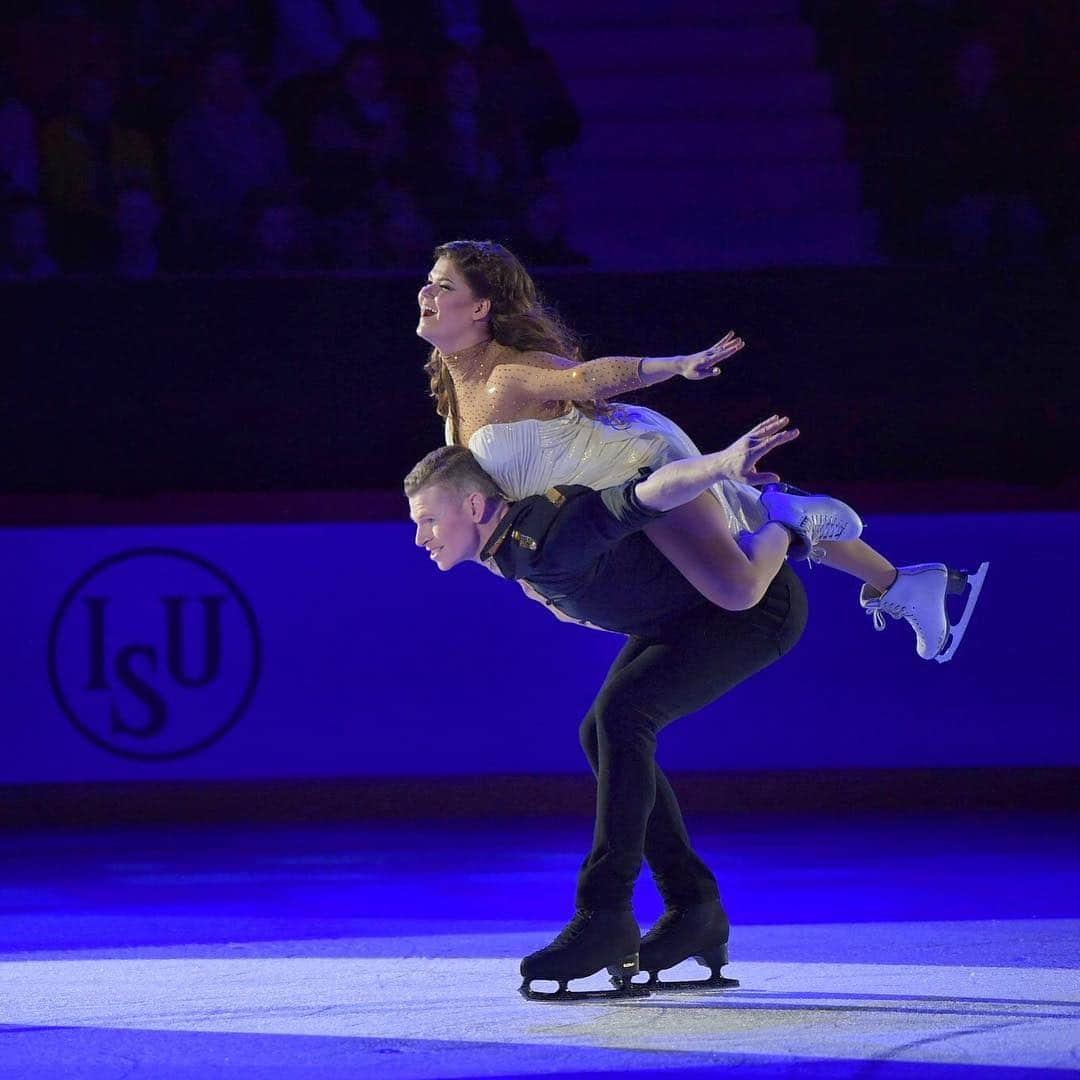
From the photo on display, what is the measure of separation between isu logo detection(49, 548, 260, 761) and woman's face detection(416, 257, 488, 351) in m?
2.65

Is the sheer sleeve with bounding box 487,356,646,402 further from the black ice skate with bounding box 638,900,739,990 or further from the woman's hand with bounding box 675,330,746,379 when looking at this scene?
the black ice skate with bounding box 638,900,739,990

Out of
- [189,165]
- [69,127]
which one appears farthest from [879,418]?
[69,127]

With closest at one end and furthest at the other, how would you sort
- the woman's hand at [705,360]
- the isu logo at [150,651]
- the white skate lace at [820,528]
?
the woman's hand at [705,360] → the white skate lace at [820,528] → the isu logo at [150,651]

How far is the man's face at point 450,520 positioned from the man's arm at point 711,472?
403 millimetres

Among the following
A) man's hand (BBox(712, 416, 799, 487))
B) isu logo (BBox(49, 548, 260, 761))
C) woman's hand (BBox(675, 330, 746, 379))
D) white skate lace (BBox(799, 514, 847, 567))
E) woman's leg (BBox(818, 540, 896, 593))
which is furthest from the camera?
isu logo (BBox(49, 548, 260, 761))

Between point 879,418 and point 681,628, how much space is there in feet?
9.15

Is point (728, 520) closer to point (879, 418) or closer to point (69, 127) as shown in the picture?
point (879, 418)

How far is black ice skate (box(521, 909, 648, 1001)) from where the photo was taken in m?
3.58

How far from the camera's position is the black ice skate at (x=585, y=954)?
141 inches

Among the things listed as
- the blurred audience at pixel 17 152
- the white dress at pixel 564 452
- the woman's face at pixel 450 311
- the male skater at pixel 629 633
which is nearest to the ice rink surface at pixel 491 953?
the male skater at pixel 629 633

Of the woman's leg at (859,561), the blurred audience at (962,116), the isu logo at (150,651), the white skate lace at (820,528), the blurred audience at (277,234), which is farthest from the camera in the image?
the blurred audience at (962,116)

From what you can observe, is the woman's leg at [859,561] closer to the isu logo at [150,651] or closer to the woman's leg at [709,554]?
the woman's leg at [709,554]

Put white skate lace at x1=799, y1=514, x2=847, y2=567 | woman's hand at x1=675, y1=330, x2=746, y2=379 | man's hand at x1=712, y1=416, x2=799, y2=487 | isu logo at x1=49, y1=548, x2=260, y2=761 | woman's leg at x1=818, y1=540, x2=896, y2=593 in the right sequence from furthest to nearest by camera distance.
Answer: isu logo at x1=49, y1=548, x2=260, y2=761 → woman's leg at x1=818, y1=540, x2=896, y2=593 → white skate lace at x1=799, y1=514, x2=847, y2=567 → woman's hand at x1=675, y1=330, x2=746, y2=379 → man's hand at x1=712, y1=416, x2=799, y2=487

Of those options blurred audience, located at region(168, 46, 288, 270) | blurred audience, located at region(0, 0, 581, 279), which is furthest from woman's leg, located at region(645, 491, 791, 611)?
blurred audience, located at region(168, 46, 288, 270)
